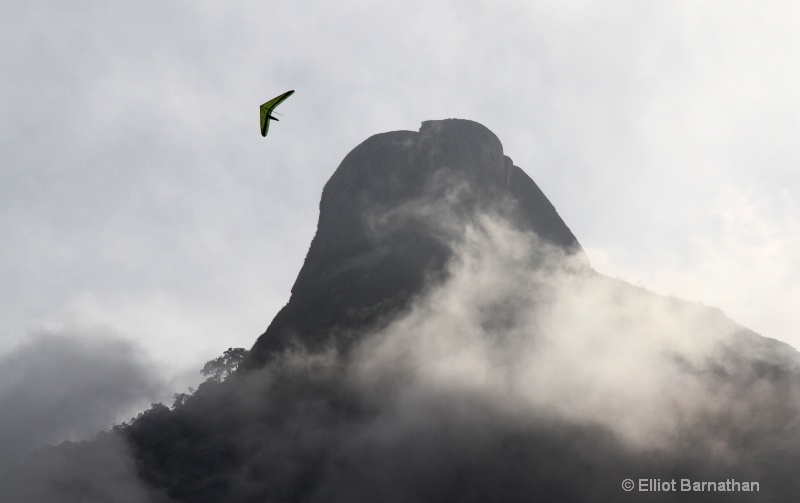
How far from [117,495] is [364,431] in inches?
2295

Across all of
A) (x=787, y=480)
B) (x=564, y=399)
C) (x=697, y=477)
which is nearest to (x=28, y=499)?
(x=564, y=399)

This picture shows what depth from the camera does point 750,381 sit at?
190m

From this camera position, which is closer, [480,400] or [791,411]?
[791,411]

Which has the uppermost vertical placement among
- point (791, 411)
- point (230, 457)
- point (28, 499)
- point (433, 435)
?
point (791, 411)

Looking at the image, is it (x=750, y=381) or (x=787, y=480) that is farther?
(x=750, y=381)

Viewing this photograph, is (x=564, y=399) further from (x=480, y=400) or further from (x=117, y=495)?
(x=117, y=495)

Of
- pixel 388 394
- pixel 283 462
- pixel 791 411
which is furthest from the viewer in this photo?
pixel 388 394

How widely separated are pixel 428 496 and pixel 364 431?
73.2ft

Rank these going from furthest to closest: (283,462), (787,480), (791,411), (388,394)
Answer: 1. (388,394)
2. (283,462)
3. (791,411)
4. (787,480)

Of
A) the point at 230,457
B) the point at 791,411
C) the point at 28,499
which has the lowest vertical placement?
the point at 28,499

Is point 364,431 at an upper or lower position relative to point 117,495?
upper

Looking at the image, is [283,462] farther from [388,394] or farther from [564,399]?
[564,399]

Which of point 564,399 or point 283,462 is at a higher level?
point 564,399

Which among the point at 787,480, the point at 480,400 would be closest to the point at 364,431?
the point at 480,400
